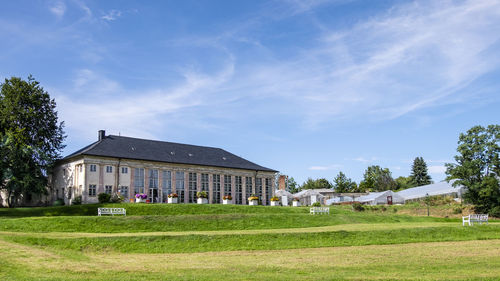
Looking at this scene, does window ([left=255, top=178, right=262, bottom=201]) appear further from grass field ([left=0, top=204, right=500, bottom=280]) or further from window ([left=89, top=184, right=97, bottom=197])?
grass field ([left=0, top=204, right=500, bottom=280])

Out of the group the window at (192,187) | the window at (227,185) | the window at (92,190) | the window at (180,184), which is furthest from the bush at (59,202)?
the window at (227,185)

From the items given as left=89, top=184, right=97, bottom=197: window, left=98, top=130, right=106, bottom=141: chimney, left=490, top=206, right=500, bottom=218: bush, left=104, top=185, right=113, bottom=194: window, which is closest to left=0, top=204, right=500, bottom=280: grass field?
left=89, top=184, right=97, bottom=197: window

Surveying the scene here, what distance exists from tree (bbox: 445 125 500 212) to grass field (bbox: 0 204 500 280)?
910 inches

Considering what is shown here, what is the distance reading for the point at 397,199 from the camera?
73.0 meters

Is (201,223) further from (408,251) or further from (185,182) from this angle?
(185,182)

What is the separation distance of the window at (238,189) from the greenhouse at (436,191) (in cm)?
2607

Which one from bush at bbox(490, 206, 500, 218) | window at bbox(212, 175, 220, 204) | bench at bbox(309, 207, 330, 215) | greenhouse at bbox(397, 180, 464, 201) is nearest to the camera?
bench at bbox(309, 207, 330, 215)

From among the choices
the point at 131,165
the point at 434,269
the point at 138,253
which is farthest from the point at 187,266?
the point at 131,165

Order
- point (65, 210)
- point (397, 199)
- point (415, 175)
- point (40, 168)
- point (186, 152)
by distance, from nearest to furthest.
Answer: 1. point (65, 210)
2. point (40, 168)
3. point (186, 152)
4. point (397, 199)
5. point (415, 175)

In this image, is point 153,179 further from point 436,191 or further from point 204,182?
point 436,191

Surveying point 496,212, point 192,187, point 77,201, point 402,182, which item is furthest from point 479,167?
point 402,182

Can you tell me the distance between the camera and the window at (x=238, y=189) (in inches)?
2223

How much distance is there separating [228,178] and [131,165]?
12134 mm

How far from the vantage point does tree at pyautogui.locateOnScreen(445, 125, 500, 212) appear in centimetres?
5031
